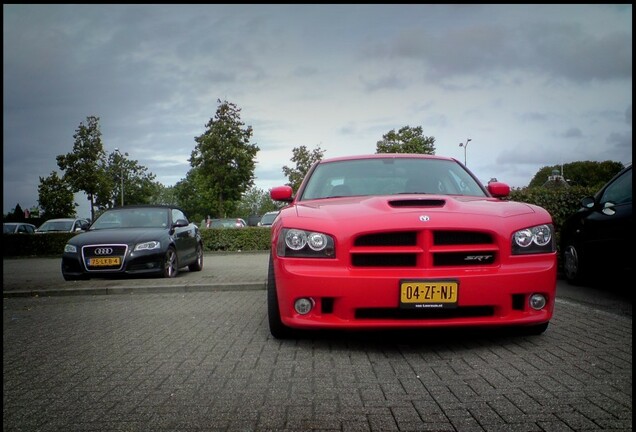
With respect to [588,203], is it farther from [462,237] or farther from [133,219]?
[133,219]

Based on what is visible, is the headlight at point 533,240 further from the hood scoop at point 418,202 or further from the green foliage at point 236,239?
the green foliage at point 236,239

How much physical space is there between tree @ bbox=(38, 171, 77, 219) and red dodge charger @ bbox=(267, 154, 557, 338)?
42962mm

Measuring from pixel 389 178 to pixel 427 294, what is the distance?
1.89 m

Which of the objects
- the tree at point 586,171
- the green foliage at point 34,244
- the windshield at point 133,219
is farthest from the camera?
the tree at point 586,171

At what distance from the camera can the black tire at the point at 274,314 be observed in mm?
4039

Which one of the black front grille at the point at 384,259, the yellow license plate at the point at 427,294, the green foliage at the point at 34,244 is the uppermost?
the black front grille at the point at 384,259

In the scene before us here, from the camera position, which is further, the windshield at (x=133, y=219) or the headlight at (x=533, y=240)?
the windshield at (x=133, y=219)

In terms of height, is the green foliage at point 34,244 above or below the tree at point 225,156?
below

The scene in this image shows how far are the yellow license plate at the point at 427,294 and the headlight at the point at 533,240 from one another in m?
0.65

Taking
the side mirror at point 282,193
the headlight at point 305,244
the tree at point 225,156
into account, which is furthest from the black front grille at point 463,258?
the tree at point 225,156

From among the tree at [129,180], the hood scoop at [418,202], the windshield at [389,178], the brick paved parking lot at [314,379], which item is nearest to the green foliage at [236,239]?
the windshield at [389,178]

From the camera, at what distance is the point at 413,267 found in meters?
3.64

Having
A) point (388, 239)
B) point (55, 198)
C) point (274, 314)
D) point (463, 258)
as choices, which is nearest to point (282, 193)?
point (274, 314)

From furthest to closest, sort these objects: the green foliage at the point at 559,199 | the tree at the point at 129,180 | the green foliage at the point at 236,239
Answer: the tree at the point at 129,180 → the green foliage at the point at 236,239 → the green foliage at the point at 559,199
